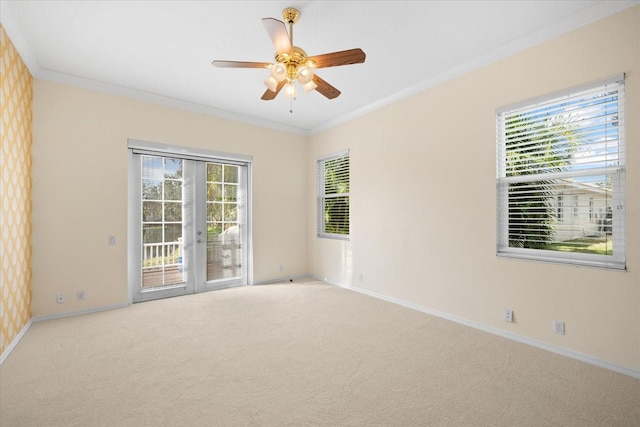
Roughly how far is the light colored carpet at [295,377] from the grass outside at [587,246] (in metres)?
0.95

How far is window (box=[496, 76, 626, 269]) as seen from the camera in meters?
2.39

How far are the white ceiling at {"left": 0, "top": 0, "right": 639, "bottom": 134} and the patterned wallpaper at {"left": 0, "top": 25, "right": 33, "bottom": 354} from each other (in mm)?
320

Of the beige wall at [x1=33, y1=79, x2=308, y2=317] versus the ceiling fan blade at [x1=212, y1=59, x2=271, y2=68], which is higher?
the ceiling fan blade at [x1=212, y1=59, x2=271, y2=68]

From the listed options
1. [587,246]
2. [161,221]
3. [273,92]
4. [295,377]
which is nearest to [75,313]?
[161,221]

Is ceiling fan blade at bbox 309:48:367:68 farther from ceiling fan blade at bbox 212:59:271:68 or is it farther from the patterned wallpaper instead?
the patterned wallpaper

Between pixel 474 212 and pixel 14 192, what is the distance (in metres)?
4.73

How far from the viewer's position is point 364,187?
4.65m

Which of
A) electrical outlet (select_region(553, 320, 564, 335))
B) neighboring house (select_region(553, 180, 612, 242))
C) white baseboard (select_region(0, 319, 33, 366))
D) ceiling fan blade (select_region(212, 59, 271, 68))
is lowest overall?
white baseboard (select_region(0, 319, 33, 366))

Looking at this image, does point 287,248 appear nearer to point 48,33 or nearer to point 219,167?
point 219,167

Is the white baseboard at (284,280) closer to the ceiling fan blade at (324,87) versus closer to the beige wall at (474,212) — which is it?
the beige wall at (474,212)

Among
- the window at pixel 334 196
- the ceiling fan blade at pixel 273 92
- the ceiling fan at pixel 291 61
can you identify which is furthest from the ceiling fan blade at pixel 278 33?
the window at pixel 334 196

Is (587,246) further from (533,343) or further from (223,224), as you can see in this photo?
(223,224)

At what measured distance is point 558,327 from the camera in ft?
8.59

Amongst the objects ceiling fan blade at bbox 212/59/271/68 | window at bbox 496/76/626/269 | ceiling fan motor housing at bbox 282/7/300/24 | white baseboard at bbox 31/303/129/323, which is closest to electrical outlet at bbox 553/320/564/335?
window at bbox 496/76/626/269
